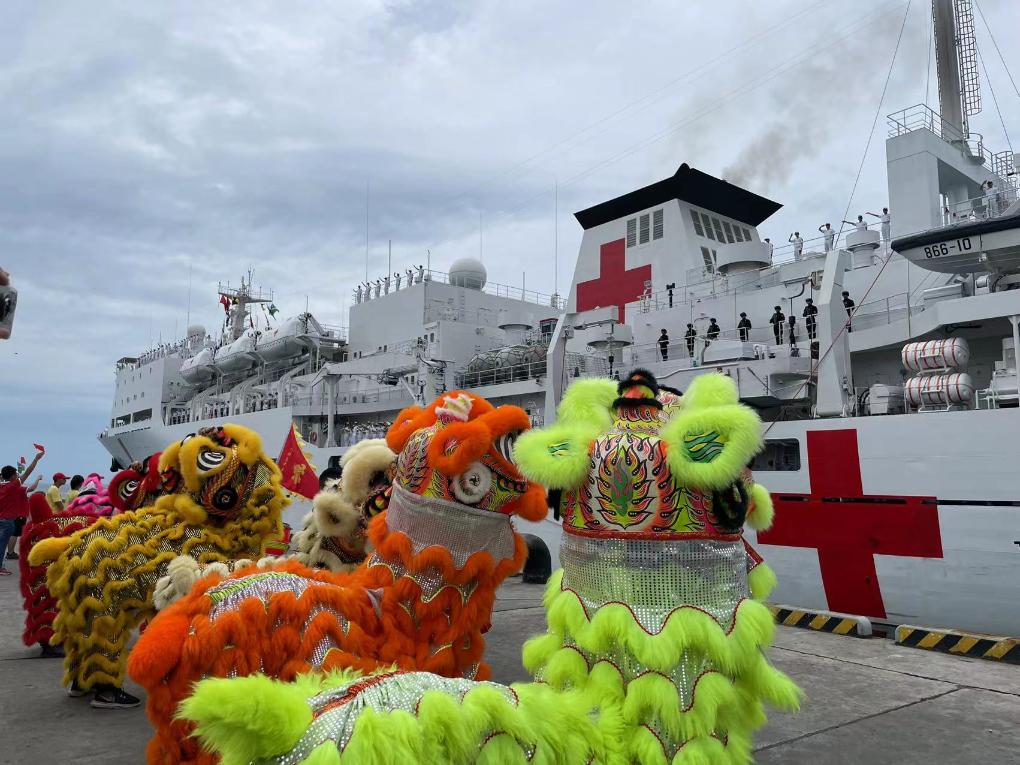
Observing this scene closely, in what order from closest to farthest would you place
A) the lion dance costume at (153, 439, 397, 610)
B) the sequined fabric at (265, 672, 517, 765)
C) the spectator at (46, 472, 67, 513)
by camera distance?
the sequined fabric at (265, 672, 517, 765) < the lion dance costume at (153, 439, 397, 610) < the spectator at (46, 472, 67, 513)

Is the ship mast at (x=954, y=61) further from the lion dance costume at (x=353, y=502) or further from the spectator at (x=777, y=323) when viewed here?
the lion dance costume at (x=353, y=502)

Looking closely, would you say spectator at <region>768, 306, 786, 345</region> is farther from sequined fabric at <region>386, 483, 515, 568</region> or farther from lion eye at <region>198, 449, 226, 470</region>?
sequined fabric at <region>386, 483, 515, 568</region>

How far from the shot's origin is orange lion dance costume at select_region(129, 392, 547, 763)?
220 centimetres

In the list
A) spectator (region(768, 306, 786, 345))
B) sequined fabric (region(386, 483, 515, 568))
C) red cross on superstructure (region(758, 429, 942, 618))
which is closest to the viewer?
sequined fabric (region(386, 483, 515, 568))

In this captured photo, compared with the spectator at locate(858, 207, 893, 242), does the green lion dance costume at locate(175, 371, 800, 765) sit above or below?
below

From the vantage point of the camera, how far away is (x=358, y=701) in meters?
1.33

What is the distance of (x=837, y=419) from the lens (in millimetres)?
7688

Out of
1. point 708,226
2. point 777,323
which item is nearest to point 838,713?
point 777,323

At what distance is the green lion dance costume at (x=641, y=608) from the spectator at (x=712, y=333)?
8.46 m

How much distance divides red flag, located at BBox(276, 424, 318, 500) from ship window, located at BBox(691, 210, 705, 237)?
10.2 m

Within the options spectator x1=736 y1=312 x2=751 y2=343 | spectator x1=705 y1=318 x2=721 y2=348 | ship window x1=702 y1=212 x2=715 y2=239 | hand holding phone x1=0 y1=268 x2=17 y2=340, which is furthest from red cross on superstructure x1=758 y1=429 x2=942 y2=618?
ship window x1=702 y1=212 x2=715 y2=239

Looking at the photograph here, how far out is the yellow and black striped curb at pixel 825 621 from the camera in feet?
20.4

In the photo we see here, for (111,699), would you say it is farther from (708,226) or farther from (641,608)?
(708,226)

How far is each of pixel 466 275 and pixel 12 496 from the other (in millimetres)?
12819
